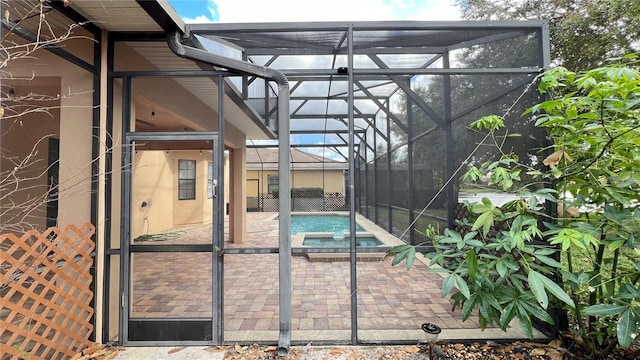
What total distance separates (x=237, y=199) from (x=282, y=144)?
17.3 feet

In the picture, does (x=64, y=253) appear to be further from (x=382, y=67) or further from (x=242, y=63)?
(x=382, y=67)

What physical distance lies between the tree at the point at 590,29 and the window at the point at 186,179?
10.6 meters

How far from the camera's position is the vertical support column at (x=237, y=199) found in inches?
298

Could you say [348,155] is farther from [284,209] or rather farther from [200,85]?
[200,85]

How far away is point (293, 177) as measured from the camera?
19.1 metres

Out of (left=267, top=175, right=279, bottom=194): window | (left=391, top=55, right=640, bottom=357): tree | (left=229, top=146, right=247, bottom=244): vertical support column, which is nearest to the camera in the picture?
(left=391, top=55, right=640, bottom=357): tree

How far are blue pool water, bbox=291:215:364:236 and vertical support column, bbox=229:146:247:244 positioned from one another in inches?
130

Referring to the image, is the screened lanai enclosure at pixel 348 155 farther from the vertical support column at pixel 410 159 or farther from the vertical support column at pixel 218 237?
the vertical support column at pixel 410 159

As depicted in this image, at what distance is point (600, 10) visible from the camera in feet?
12.6

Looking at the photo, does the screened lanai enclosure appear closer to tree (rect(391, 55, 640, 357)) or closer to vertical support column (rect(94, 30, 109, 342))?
vertical support column (rect(94, 30, 109, 342))

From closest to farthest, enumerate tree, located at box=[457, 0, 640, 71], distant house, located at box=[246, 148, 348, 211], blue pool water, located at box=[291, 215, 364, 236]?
1. tree, located at box=[457, 0, 640, 71]
2. blue pool water, located at box=[291, 215, 364, 236]
3. distant house, located at box=[246, 148, 348, 211]

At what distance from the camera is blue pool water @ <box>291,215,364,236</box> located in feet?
36.8

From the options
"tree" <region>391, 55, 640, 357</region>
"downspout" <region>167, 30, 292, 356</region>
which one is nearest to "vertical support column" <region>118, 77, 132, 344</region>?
"downspout" <region>167, 30, 292, 356</region>

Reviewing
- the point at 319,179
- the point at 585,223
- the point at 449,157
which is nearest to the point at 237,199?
the point at 449,157
